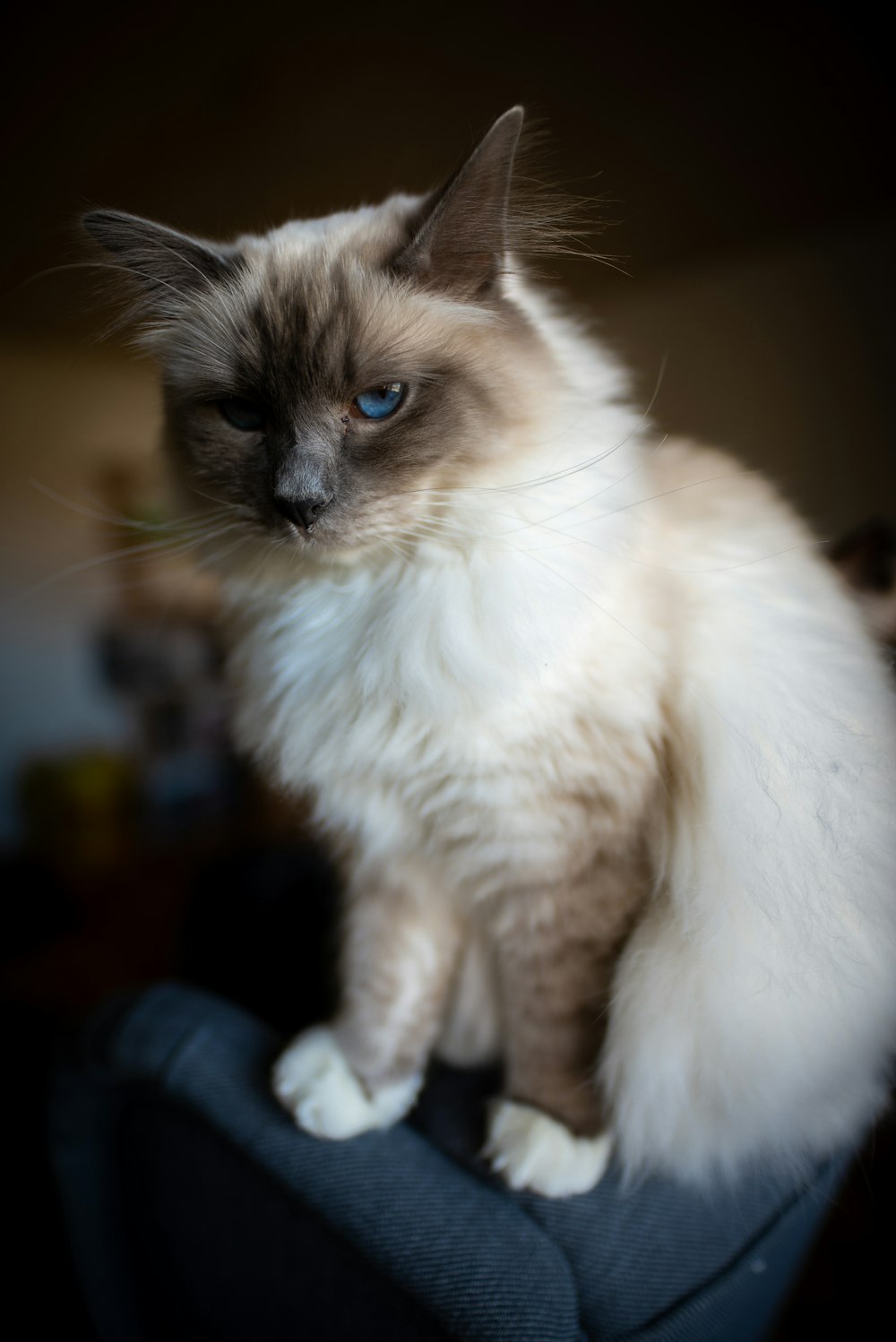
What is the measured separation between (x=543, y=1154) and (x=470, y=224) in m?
0.91

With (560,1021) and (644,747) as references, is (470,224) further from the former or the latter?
(560,1021)

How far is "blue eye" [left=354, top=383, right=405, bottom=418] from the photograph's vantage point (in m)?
0.65

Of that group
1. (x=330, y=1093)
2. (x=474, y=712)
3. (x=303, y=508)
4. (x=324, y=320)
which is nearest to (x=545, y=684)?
(x=474, y=712)

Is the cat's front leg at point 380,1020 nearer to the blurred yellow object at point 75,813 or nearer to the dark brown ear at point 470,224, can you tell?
the dark brown ear at point 470,224

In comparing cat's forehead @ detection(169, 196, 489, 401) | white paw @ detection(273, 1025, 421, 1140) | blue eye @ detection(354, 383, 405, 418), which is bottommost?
white paw @ detection(273, 1025, 421, 1140)

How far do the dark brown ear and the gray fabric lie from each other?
2.85 feet

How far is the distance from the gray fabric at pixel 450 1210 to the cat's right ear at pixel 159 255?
0.82 meters

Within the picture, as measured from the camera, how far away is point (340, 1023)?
85 centimetres

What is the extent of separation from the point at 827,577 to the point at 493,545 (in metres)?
0.45

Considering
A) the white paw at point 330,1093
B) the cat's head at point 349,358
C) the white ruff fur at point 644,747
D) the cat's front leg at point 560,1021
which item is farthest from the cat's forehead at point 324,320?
the white paw at point 330,1093

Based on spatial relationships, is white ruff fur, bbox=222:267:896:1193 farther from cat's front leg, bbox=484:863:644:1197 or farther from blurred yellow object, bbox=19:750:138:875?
blurred yellow object, bbox=19:750:138:875

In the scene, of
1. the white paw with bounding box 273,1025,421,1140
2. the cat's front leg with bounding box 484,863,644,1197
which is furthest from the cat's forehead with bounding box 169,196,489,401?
the white paw with bounding box 273,1025,421,1140

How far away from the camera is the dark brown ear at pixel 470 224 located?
0.54 metres

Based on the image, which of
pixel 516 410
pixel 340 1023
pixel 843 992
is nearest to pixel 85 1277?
pixel 340 1023
